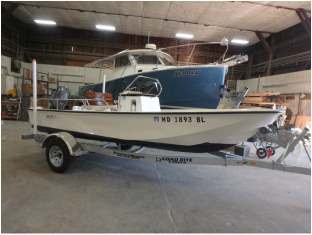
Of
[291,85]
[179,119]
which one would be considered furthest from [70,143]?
[291,85]

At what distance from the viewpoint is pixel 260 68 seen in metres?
9.50

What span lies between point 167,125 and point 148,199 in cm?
92

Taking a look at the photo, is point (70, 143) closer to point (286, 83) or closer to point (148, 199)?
point (148, 199)

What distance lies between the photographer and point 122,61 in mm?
5820

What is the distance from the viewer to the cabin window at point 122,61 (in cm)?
571

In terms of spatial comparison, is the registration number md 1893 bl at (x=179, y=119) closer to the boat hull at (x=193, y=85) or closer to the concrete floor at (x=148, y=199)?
the concrete floor at (x=148, y=199)

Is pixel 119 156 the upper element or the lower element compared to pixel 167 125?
lower

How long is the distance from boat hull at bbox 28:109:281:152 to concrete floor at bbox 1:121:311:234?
0.57 metres

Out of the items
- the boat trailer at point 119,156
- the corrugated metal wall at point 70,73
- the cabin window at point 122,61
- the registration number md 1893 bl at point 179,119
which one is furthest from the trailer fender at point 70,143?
the corrugated metal wall at point 70,73

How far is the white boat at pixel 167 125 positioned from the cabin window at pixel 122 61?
3525 millimetres

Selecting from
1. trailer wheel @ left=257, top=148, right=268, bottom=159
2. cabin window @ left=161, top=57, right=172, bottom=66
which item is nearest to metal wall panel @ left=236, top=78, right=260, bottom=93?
cabin window @ left=161, top=57, right=172, bottom=66

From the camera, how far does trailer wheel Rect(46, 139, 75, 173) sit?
7.65ft

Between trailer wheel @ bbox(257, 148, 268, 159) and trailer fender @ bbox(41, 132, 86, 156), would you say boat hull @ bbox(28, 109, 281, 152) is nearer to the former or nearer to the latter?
trailer fender @ bbox(41, 132, 86, 156)

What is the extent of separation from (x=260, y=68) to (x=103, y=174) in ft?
35.2
